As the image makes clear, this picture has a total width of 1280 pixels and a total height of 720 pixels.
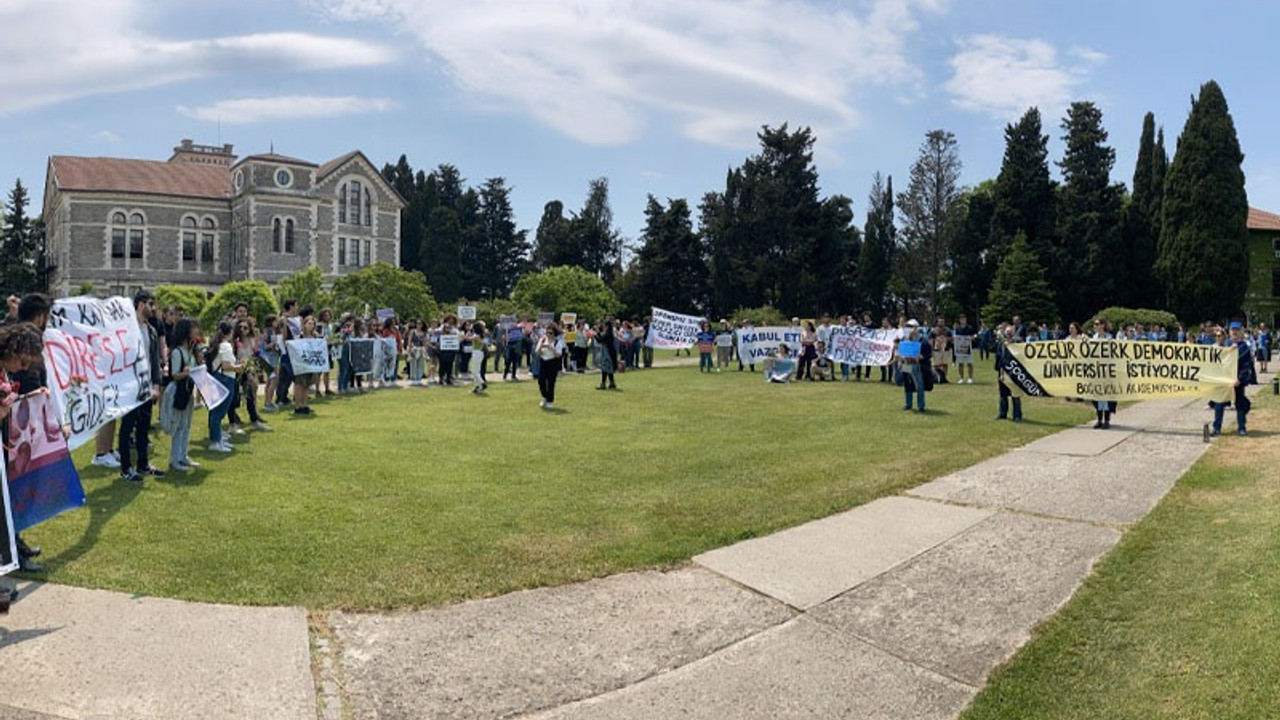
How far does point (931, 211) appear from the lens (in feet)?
227

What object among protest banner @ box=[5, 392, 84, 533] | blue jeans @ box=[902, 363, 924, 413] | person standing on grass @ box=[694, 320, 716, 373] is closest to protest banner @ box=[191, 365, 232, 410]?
protest banner @ box=[5, 392, 84, 533]

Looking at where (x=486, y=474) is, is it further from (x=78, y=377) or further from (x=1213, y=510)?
(x=1213, y=510)

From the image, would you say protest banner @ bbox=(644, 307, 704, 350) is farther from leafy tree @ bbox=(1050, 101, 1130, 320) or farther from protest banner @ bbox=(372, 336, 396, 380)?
leafy tree @ bbox=(1050, 101, 1130, 320)

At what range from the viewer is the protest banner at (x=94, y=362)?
7.68 meters

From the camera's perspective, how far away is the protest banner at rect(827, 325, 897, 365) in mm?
25016

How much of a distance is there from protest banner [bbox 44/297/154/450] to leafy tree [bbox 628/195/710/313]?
210 feet

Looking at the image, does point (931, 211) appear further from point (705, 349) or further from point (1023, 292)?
point (705, 349)

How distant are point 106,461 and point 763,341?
21.9m

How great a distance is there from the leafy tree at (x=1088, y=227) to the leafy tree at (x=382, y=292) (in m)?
41.2

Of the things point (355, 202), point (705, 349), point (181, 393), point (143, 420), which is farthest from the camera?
point (355, 202)

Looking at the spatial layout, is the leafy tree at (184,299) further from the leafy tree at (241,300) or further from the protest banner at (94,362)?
the protest banner at (94,362)

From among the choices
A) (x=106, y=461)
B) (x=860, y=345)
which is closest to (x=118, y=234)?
(x=860, y=345)

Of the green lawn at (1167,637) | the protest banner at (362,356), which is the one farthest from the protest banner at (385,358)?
the green lawn at (1167,637)

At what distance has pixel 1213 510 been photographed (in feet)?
27.1
